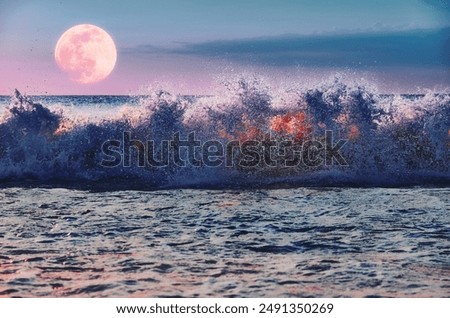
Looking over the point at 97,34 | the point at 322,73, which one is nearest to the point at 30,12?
the point at 97,34

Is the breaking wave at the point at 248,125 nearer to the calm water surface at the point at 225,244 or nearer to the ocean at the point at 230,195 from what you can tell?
the ocean at the point at 230,195

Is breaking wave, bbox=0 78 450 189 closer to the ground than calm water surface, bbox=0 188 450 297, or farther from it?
farther from it

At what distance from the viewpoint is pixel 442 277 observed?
341cm

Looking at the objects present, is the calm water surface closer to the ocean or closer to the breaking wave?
the ocean

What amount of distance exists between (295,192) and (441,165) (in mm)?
2115

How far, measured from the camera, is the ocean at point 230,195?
342 centimetres

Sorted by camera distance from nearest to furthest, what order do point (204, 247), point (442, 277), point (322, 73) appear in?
point (442, 277), point (204, 247), point (322, 73)

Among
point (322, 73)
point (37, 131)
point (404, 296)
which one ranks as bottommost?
point (404, 296)

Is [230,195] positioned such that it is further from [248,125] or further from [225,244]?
[248,125]

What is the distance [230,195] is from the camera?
18.9 feet

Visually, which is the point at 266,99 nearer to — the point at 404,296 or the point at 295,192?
the point at 295,192

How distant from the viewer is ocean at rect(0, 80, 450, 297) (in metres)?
3.42

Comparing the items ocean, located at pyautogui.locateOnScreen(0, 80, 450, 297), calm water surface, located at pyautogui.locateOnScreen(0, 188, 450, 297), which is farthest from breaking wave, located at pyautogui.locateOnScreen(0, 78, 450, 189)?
calm water surface, located at pyautogui.locateOnScreen(0, 188, 450, 297)

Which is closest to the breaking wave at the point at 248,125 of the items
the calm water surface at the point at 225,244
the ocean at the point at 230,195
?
the ocean at the point at 230,195
